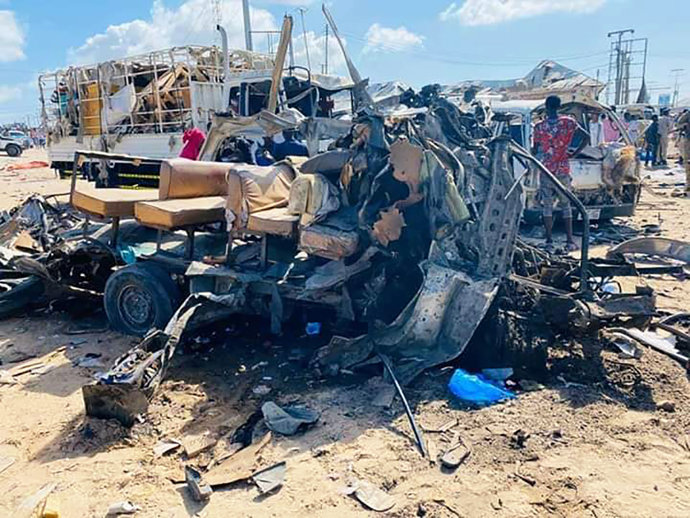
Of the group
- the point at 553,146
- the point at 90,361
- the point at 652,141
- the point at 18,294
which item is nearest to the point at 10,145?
the point at 18,294

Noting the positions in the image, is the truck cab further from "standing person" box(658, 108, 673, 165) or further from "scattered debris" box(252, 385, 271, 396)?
"standing person" box(658, 108, 673, 165)

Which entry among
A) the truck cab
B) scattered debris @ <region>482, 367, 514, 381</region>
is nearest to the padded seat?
scattered debris @ <region>482, 367, 514, 381</region>

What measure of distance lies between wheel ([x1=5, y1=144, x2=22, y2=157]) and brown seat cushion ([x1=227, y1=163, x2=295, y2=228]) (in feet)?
132

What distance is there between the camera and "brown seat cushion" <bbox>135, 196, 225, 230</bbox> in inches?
195

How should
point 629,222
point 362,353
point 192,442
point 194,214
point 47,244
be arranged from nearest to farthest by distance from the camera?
point 192,442, point 362,353, point 194,214, point 47,244, point 629,222

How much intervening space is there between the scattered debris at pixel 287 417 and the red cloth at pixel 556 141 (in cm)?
581

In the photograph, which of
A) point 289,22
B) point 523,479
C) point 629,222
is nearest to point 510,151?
point 523,479

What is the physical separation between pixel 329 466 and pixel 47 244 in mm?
5469

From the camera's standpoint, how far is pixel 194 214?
5094mm

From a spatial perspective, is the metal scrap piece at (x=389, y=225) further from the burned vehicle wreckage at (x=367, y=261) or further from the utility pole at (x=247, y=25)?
the utility pole at (x=247, y=25)

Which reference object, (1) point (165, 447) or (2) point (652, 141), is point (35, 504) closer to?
(1) point (165, 447)

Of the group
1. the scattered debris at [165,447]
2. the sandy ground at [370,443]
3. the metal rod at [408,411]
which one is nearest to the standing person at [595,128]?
the sandy ground at [370,443]

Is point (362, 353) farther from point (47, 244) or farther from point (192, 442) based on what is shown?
point (47, 244)

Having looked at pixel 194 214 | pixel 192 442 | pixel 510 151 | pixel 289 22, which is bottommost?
pixel 192 442
